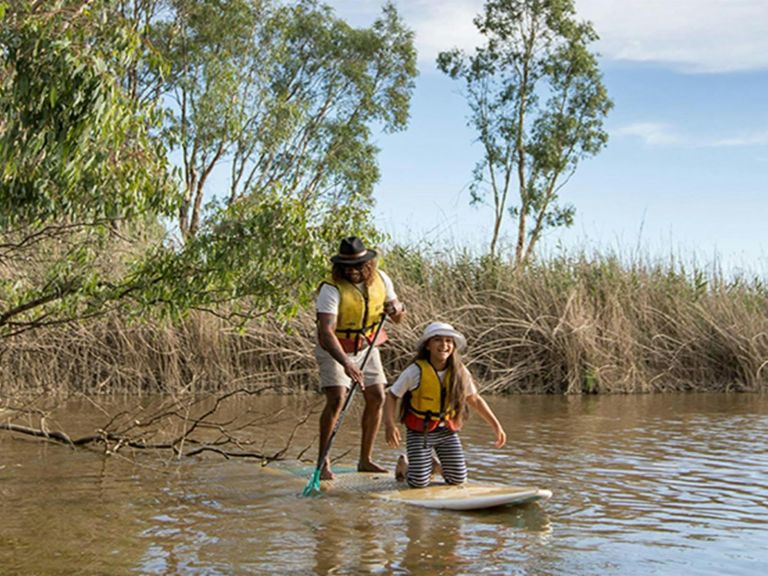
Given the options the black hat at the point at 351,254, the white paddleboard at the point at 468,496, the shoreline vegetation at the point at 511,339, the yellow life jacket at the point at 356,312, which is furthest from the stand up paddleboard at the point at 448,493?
the shoreline vegetation at the point at 511,339

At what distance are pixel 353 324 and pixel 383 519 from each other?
1690mm

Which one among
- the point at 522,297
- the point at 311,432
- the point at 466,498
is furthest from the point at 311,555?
the point at 522,297

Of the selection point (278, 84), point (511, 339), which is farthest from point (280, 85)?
point (511, 339)

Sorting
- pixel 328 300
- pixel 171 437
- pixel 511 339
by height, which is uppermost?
pixel 511 339

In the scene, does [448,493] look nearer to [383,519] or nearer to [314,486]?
[383,519]

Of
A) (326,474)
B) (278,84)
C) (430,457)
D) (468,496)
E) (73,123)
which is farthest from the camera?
(278,84)

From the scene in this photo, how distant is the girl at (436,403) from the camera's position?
7.12 metres

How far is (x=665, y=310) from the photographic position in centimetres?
1764

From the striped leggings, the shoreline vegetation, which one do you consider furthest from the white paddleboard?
the shoreline vegetation

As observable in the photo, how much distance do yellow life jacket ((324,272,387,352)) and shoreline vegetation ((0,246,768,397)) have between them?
6722mm

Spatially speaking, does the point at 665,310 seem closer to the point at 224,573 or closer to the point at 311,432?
the point at 311,432

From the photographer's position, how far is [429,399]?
718cm

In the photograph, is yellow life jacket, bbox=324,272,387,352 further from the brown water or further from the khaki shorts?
the brown water

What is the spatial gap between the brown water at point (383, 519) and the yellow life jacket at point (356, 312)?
119 cm
